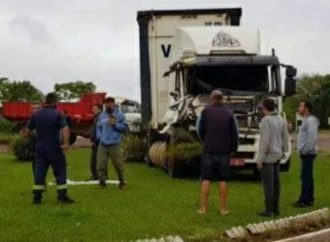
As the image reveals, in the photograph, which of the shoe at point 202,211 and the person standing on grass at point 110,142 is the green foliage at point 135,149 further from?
the shoe at point 202,211

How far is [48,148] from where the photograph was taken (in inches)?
520

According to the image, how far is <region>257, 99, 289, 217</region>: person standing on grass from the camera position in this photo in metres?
12.1

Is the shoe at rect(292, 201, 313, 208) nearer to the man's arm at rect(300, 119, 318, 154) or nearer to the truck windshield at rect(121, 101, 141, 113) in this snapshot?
the man's arm at rect(300, 119, 318, 154)

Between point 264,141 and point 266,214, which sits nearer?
point 266,214

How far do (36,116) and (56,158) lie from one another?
2.60ft

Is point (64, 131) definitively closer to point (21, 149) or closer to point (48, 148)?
point (48, 148)

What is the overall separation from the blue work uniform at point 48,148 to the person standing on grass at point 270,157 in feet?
11.2

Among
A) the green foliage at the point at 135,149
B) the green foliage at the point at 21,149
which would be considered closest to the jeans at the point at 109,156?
the green foliage at the point at 135,149

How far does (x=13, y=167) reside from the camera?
22812mm

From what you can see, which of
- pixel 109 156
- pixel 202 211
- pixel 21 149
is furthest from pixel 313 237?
pixel 21 149

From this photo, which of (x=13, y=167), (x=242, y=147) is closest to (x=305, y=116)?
(x=242, y=147)

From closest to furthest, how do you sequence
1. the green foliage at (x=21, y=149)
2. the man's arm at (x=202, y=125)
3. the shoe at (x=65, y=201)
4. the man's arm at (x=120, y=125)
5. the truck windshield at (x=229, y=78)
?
the man's arm at (x=202, y=125)
the shoe at (x=65, y=201)
the man's arm at (x=120, y=125)
the truck windshield at (x=229, y=78)
the green foliage at (x=21, y=149)

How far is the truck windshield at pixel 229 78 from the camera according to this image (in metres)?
18.0

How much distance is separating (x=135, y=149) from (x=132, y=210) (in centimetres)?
1295
